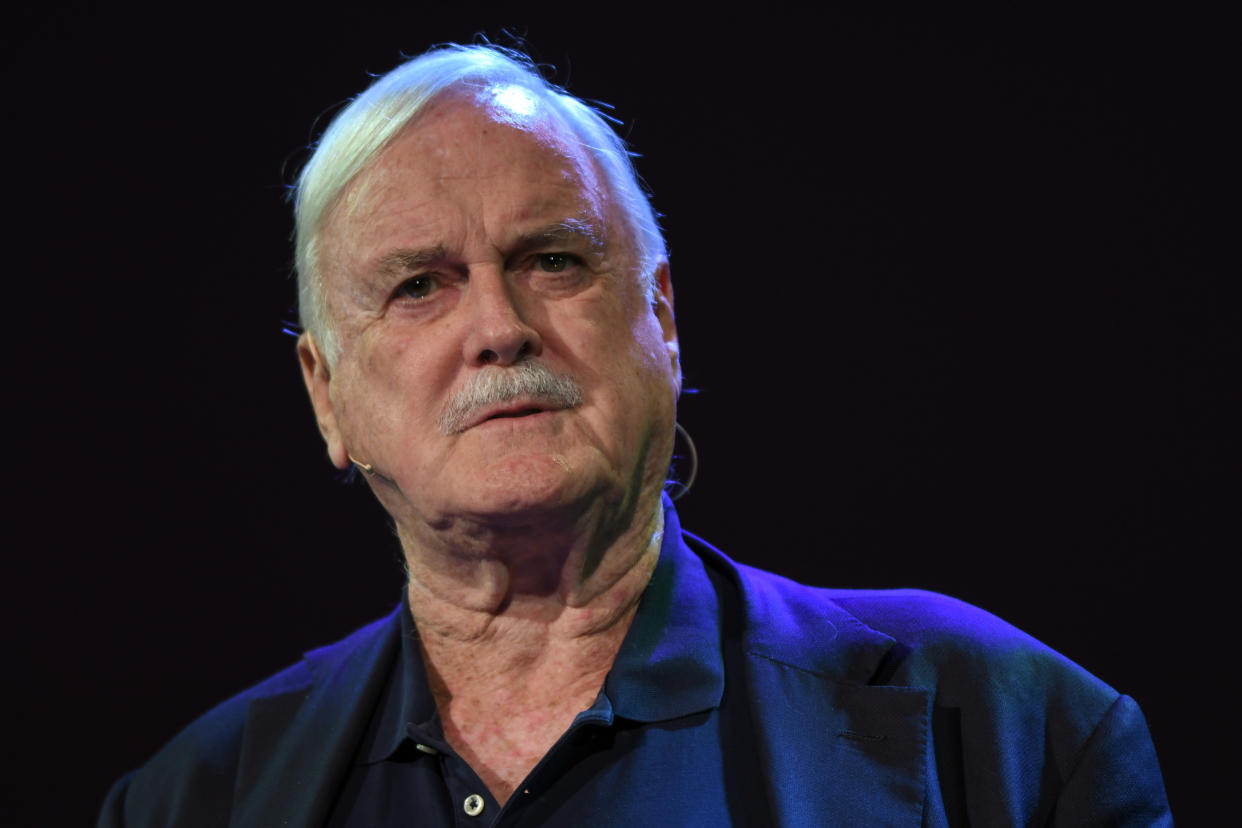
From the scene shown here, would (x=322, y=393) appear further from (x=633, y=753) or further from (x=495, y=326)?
(x=633, y=753)

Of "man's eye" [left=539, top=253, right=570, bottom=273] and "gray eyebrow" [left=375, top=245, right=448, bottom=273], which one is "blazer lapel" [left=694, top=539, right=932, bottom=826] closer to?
"man's eye" [left=539, top=253, right=570, bottom=273]

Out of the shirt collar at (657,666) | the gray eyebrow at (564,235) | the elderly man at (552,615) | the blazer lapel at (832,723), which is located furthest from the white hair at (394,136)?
the blazer lapel at (832,723)

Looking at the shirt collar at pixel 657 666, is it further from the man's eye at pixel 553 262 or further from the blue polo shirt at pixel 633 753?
the man's eye at pixel 553 262

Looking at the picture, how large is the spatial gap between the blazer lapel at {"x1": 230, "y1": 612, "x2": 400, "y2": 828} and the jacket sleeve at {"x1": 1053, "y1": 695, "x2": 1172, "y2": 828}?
1.04 metres

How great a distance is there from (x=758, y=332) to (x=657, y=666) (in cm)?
97

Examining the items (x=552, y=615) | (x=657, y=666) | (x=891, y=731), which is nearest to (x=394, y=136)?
(x=552, y=615)

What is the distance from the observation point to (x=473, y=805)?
5.45ft

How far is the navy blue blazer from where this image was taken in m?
1.56

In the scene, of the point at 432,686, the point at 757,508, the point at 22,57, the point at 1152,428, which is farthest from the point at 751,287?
the point at 22,57

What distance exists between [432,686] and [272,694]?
1.06ft

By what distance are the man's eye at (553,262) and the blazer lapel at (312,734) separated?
664mm

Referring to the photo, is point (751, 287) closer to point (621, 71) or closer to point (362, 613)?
point (621, 71)

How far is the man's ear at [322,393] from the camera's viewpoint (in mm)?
1978

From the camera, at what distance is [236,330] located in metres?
2.68
